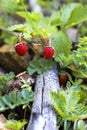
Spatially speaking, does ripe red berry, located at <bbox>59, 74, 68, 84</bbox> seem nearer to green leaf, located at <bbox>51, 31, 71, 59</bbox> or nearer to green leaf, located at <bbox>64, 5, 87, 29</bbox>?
green leaf, located at <bbox>51, 31, 71, 59</bbox>

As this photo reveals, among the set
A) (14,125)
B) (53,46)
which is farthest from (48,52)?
(14,125)

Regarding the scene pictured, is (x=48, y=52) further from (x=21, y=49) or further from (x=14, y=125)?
(x=14, y=125)

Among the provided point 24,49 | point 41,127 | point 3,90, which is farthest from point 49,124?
point 24,49

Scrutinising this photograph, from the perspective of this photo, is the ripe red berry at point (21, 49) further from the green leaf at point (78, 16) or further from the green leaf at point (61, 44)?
the green leaf at point (78, 16)

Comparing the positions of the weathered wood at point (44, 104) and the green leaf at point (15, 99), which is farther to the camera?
the green leaf at point (15, 99)

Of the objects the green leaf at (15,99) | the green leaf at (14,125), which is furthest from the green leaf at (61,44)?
the green leaf at (14,125)

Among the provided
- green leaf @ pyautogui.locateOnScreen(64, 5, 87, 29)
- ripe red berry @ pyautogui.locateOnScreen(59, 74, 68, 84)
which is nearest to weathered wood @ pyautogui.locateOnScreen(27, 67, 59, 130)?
ripe red berry @ pyautogui.locateOnScreen(59, 74, 68, 84)

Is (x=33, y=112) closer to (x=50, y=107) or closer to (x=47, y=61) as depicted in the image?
(x=50, y=107)
